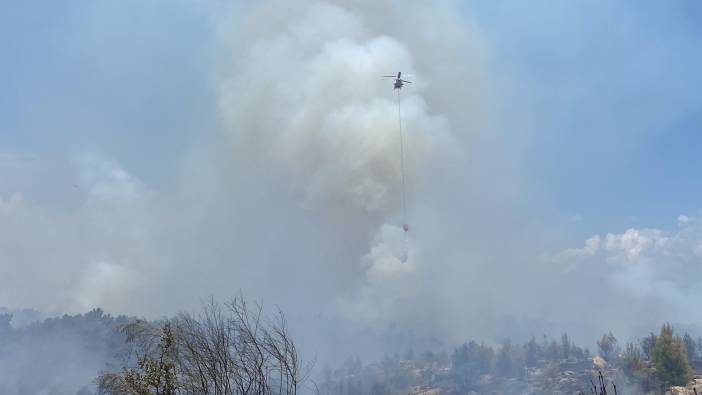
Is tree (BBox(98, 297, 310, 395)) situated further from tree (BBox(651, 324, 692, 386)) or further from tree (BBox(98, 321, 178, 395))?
tree (BBox(651, 324, 692, 386))

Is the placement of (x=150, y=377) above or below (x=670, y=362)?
above

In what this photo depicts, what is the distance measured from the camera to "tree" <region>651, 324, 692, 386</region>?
107500 millimetres

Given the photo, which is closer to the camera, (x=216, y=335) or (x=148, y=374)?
(x=148, y=374)

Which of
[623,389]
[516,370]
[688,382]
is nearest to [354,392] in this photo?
[516,370]

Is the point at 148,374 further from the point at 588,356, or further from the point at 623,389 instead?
the point at 588,356

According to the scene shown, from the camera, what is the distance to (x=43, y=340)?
193125 millimetres

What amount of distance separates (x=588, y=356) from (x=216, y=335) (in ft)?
674

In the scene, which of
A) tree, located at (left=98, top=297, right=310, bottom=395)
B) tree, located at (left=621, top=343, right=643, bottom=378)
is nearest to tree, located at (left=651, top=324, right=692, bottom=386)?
tree, located at (left=621, top=343, right=643, bottom=378)

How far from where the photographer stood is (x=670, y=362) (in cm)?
10950

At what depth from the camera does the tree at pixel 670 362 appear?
10750cm

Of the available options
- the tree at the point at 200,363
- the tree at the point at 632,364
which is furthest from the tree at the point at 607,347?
the tree at the point at 200,363

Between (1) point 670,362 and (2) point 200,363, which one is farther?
(1) point 670,362

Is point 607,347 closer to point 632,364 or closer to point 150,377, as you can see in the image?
point 632,364

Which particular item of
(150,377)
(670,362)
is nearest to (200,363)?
(150,377)
